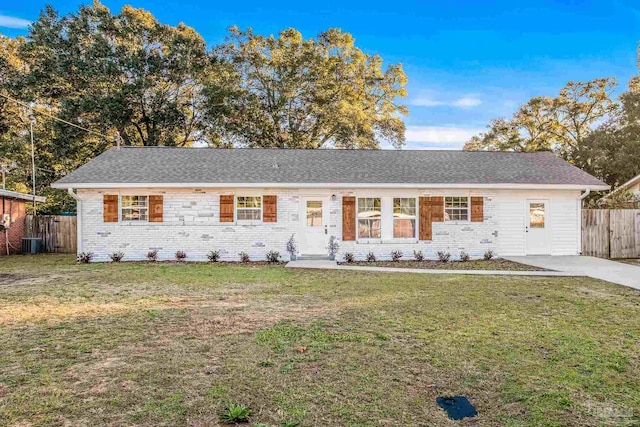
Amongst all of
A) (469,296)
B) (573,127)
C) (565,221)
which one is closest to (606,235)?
(565,221)

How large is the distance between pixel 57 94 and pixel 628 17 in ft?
91.1

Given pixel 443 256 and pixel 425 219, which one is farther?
pixel 425 219

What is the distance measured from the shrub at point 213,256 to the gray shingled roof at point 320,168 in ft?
7.91

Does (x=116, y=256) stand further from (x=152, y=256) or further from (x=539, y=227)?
(x=539, y=227)

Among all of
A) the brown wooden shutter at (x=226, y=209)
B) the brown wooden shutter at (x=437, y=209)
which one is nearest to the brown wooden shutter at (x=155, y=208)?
the brown wooden shutter at (x=226, y=209)

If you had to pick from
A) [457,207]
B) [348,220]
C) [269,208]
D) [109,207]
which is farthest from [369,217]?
[109,207]

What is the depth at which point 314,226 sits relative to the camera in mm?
14172

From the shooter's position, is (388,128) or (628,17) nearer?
(628,17)

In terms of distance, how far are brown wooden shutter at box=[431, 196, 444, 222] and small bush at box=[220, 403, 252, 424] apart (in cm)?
1196

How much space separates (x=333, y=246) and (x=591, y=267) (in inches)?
301

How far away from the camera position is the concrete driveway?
9.73m

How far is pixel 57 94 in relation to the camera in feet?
76.1

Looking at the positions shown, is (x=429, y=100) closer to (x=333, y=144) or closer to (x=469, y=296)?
(x=333, y=144)

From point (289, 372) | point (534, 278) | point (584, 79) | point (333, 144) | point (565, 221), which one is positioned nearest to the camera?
point (289, 372)
